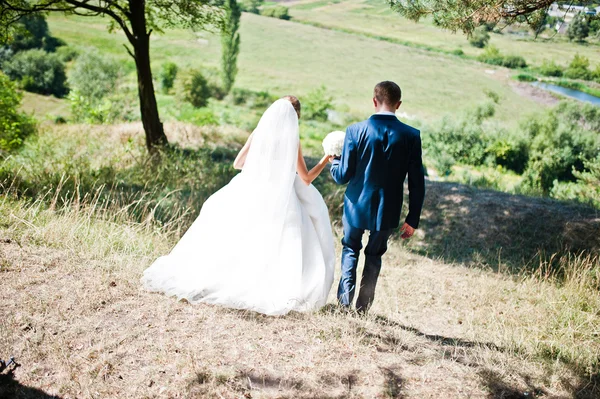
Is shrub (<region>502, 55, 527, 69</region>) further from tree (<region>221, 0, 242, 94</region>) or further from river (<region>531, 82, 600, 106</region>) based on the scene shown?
tree (<region>221, 0, 242, 94</region>)

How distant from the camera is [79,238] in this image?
4418 millimetres

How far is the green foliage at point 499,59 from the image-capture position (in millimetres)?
21203

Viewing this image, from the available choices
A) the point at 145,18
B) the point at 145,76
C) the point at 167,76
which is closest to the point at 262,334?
the point at 145,76

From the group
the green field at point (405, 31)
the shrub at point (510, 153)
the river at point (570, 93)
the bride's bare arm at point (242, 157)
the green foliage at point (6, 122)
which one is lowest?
the shrub at point (510, 153)

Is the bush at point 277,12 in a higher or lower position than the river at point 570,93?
higher

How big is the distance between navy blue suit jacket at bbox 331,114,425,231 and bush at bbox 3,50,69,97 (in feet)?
143

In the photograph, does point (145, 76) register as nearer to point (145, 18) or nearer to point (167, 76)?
point (145, 18)

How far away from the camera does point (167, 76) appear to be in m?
38.4

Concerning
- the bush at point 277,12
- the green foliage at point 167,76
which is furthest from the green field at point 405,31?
the green foliage at point 167,76

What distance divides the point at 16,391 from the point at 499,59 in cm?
2557

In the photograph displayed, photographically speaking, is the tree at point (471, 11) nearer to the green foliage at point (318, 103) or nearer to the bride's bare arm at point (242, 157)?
the bride's bare arm at point (242, 157)

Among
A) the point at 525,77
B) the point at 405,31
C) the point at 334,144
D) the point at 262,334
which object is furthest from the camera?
the point at 405,31

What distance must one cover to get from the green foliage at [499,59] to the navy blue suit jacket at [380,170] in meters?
21.1

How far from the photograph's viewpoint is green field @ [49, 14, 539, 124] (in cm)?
2559
